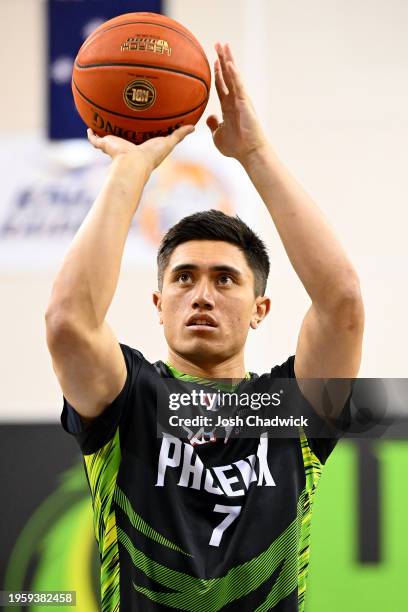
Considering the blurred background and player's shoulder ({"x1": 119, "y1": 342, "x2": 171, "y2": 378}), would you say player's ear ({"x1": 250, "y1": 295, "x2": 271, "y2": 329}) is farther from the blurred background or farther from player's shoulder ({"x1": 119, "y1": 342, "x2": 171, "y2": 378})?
the blurred background

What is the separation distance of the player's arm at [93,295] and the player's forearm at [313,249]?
0.28 m

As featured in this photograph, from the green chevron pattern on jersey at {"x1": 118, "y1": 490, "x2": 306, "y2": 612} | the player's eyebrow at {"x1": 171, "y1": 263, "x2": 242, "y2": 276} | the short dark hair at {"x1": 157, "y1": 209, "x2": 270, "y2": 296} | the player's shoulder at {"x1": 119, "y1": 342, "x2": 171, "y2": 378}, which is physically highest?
the short dark hair at {"x1": 157, "y1": 209, "x2": 270, "y2": 296}

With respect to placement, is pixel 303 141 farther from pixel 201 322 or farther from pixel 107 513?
pixel 107 513

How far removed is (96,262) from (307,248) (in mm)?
402

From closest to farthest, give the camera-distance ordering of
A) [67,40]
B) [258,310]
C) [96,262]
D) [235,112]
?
[96,262] → [235,112] → [258,310] → [67,40]

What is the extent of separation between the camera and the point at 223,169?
3711 millimetres

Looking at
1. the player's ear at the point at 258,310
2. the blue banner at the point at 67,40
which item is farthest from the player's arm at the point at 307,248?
the blue banner at the point at 67,40

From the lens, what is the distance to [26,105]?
383 centimetres

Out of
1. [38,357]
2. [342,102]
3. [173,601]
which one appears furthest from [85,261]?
[342,102]

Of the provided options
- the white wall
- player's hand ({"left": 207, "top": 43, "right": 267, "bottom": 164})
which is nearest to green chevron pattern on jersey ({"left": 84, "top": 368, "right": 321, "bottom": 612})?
player's hand ({"left": 207, "top": 43, "right": 267, "bottom": 164})

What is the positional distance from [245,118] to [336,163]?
6.64ft

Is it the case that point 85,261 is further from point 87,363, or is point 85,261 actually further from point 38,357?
point 38,357

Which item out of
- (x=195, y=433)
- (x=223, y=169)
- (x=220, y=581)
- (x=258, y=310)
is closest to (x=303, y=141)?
(x=223, y=169)

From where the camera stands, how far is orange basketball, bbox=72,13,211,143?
1786mm
